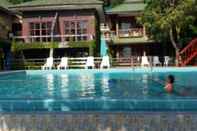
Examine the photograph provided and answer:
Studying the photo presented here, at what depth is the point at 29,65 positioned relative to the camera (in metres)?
34.1

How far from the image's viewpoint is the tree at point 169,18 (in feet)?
101

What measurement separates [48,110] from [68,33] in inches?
1238

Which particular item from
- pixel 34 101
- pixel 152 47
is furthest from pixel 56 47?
pixel 34 101

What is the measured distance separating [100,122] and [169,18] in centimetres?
2470

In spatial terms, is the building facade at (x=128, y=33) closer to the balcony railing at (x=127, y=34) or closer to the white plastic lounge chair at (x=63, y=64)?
the balcony railing at (x=127, y=34)

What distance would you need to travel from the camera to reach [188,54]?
3256 cm

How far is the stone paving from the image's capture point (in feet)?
22.0

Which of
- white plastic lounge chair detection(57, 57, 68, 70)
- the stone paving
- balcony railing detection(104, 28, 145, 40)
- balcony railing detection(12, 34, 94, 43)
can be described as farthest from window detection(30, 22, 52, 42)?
the stone paving

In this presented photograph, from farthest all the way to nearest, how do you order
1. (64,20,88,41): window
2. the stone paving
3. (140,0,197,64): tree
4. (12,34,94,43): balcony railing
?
(64,20,88,41): window → (12,34,94,43): balcony railing → (140,0,197,64): tree → the stone paving

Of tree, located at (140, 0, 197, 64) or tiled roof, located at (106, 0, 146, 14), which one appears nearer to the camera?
tree, located at (140, 0, 197, 64)

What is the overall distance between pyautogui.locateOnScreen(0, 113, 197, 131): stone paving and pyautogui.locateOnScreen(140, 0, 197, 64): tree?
2445 cm

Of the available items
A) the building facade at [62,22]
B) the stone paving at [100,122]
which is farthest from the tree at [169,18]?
the stone paving at [100,122]

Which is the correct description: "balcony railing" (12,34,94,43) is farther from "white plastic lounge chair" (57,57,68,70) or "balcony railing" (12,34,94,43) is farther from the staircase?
the staircase

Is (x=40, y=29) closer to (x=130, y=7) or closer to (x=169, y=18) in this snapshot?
(x=130, y=7)
